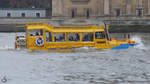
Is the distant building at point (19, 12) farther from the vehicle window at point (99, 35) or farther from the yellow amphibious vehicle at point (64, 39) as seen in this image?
the vehicle window at point (99, 35)

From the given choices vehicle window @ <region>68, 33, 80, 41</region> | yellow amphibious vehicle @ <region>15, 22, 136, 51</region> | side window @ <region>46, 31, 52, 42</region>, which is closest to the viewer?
yellow amphibious vehicle @ <region>15, 22, 136, 51</region>

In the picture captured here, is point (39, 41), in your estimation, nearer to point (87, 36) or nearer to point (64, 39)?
point (64, 39)

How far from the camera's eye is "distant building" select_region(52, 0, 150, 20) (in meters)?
87.3

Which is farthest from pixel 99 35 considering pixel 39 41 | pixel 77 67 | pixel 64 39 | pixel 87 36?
pixel 77 67

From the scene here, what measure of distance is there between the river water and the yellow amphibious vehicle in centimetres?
47

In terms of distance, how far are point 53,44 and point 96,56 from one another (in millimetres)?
3865

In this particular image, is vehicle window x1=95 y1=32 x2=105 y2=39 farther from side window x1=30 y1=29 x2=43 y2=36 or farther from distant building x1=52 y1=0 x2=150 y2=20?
distant building x1=52 y1=0 x2=150 y2=20

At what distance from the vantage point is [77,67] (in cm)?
2672

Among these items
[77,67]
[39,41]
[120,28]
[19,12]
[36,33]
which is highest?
[36,33]

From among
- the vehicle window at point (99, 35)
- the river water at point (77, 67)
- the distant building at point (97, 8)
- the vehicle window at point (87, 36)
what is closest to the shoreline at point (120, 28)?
the distant building at point (97, 8)

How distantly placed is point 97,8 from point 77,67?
206 ft

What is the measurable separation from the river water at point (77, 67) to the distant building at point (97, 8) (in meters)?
51.4

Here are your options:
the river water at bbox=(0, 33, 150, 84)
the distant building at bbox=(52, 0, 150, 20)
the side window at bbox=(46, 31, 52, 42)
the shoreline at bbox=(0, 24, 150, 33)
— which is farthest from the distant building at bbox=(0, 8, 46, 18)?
the side window at bbox=(46, 31, 52, 42)

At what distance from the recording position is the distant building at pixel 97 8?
286 ft
